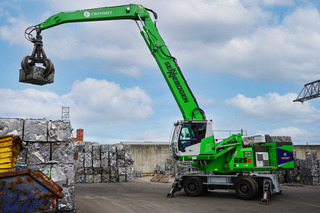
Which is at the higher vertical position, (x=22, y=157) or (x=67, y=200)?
(x=22, y=157)

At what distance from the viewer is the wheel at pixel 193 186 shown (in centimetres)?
1340

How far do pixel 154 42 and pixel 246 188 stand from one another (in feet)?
26.1

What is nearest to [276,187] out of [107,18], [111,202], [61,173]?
[111,202]

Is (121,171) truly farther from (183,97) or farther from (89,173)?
(183,97)

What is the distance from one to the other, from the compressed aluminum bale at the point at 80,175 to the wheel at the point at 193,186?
1057cm

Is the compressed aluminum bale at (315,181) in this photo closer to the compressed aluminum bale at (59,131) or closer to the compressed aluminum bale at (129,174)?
the compressed aluminum bale at (129,174)

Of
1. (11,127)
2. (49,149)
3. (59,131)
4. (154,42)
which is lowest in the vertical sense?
(49,149)

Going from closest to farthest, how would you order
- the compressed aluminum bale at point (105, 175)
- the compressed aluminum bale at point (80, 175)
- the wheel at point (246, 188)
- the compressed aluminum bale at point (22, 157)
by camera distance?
the compressed aluminum bale at point (22, 157)
the wheel at point (246, 188)
the compressed aluminum bale at point (80, 175)
the compressed aluminum bale at point (105, 175)

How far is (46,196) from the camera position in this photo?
23.1 ft

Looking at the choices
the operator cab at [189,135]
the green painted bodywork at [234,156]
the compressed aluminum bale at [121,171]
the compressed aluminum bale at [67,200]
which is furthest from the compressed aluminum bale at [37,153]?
the compressed aluminum bale at [121,171]

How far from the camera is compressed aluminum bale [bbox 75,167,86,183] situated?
21797 mm

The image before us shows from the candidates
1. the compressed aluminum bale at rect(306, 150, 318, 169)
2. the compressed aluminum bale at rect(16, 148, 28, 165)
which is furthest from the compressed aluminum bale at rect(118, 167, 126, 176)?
the compressed aluminum bale at rect(16, 148, 28, 165)

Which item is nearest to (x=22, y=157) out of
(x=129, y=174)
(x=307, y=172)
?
(x=129, y=174)

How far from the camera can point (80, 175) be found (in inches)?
860
